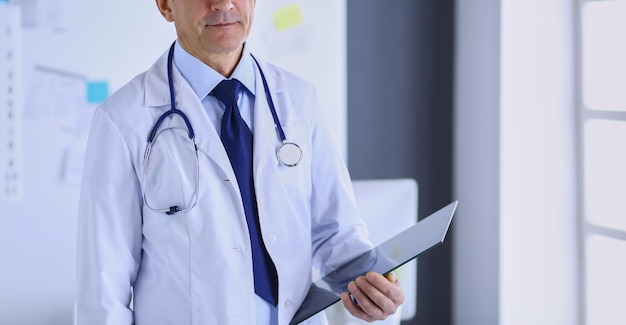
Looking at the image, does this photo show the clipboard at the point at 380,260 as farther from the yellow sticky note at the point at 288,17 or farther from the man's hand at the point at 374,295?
the yellow sticky note at the point at 288,17

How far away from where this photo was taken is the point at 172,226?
4.65 feet

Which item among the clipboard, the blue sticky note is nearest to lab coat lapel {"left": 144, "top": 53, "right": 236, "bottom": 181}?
the clipboard

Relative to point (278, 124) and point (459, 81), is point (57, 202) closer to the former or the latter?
point (278, 124)

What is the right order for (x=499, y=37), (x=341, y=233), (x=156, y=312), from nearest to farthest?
(x=156, y=312) < (x=341, y=233) < (x=499, y=37)

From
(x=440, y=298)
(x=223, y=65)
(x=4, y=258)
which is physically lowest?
(x=440, y=298)

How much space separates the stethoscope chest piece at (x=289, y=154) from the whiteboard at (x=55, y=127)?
4.27ft

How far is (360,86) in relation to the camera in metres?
3.08

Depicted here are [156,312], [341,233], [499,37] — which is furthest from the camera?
[499,37]
